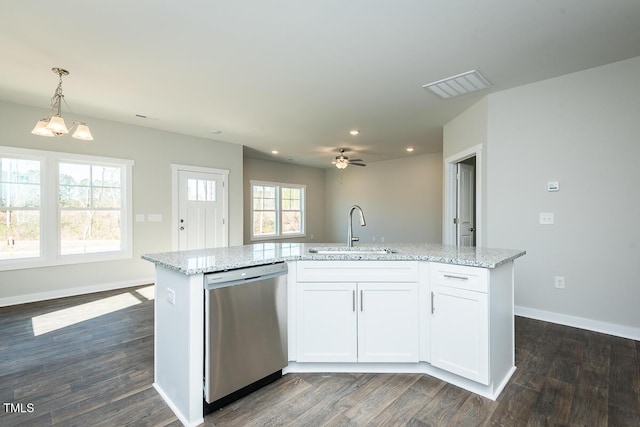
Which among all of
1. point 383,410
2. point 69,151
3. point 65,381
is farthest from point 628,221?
point 69,151

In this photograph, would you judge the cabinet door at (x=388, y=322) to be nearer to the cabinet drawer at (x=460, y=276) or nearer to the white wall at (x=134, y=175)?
the cabinet drawer at (x=460, y=276)

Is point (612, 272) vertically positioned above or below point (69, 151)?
below

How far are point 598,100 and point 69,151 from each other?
21.1 feet

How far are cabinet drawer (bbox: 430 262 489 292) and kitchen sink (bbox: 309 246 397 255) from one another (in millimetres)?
385

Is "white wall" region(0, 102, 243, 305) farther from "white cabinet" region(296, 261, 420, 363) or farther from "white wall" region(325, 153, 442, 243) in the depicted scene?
"white wall" region(325, 153, 442, 243)

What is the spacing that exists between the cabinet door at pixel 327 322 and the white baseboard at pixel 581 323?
247 cm

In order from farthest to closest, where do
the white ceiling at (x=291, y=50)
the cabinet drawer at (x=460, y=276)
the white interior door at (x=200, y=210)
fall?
the white interior door at (x=200, y=210) < the white ceiling at (x=291, y=50) < the cabinet drawer at (x=460, y=276)

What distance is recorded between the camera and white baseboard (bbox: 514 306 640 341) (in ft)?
9.61

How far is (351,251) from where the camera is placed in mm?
2531

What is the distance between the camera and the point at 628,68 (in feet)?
9.60

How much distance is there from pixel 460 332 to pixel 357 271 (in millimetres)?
774

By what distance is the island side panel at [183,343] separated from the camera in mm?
1732

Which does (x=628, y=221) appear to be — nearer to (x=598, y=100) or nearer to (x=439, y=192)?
(x=598, y=100)

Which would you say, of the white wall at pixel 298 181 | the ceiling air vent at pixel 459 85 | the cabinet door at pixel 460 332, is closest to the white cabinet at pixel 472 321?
the cabinet door at pixel 460 332
